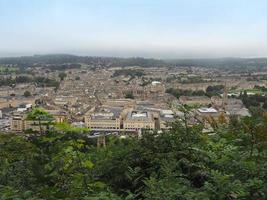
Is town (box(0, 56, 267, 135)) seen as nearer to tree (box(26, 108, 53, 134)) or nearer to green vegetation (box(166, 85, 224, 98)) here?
green vegetation (box(166, 85, 224, 98))

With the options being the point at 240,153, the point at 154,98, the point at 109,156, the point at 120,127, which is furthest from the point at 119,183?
the point at 154,98

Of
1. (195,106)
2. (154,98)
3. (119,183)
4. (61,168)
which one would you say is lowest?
(154,98)

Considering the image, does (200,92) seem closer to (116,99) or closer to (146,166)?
(116,99)

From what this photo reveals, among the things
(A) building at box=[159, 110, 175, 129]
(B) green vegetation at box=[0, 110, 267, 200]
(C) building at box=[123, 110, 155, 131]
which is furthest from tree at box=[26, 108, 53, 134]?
(C) building at box=[123, 110, 155, 131]

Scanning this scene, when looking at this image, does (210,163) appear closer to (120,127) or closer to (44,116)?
(44,116)

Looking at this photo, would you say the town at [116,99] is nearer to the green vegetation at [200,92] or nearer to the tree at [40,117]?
the green vegetation at [200,92]

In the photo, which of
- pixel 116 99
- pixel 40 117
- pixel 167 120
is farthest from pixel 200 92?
pixel 40 117

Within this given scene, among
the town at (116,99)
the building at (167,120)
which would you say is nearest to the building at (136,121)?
the town at (116,99)

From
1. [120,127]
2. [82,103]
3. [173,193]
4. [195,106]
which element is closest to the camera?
[173,193]
